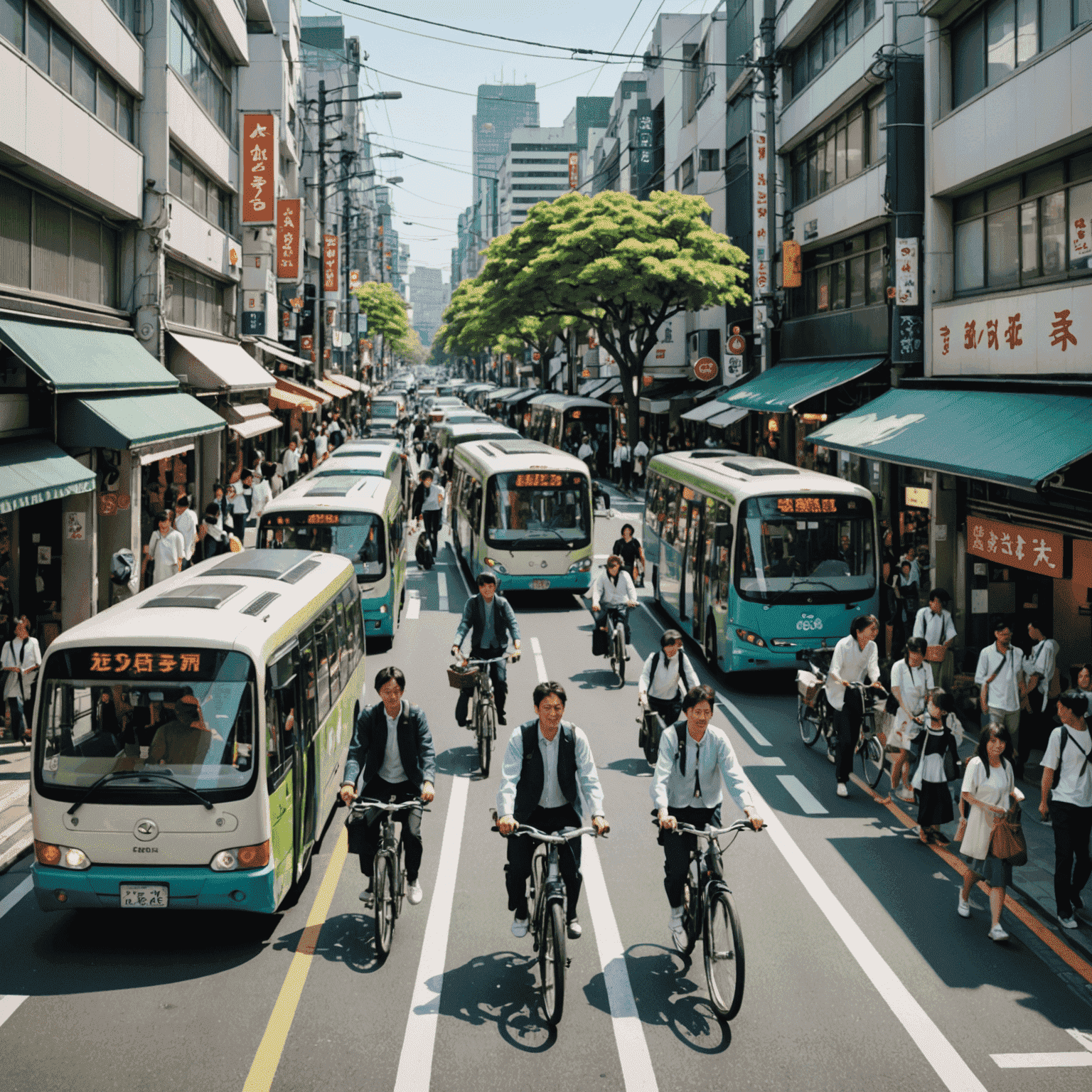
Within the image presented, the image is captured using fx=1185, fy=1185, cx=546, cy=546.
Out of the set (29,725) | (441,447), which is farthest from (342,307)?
(29,725)

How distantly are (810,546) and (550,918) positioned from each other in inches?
391

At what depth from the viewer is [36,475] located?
14648mm

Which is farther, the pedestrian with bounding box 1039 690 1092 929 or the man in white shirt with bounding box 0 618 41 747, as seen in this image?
the man in white shirt with bounding box 0 618 41 747

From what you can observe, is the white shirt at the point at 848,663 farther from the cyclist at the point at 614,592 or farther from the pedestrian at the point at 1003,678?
the cyclist at the point at 614,592

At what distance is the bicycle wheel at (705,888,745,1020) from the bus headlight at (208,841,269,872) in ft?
9.50

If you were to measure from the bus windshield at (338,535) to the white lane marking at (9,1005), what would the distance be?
1060cm

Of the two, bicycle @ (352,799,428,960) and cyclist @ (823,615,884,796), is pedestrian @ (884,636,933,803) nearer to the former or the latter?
cyclist @ (823,615,884,796)

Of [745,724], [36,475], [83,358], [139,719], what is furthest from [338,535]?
[139,719]

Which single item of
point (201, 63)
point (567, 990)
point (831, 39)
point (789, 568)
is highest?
point (831, 39)

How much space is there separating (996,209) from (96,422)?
544 inches

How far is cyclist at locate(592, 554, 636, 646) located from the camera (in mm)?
15984

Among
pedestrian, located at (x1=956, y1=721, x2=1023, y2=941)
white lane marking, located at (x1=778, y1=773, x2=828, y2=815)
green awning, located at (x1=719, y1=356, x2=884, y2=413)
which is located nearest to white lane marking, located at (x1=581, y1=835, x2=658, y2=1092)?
white lane marking, located at (x1=778, y1=773, x2=828, y2=815)

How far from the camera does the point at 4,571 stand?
643 inches

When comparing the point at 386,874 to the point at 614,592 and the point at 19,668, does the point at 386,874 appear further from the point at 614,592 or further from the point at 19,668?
the point at 614,592
